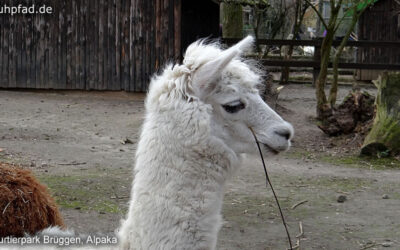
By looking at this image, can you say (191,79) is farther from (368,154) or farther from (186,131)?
(368,154)

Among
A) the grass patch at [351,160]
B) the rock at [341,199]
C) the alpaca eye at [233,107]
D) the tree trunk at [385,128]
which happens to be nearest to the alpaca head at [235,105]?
the alpaca eye at [233,107]

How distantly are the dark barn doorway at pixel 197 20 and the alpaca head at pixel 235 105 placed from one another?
38.9ft

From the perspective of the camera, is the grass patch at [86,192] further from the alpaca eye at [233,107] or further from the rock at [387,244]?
the alpaca eye at [233,107]

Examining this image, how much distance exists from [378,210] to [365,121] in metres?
4.53

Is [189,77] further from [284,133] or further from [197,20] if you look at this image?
[197,20]

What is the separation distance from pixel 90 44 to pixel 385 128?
8216 mm

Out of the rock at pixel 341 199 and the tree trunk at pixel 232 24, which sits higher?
the tree trunk at pixel 232 24

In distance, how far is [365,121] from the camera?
426 inches

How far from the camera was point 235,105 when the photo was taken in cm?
311

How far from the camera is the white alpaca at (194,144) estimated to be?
110 inches

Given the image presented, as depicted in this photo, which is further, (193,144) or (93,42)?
(93,42)

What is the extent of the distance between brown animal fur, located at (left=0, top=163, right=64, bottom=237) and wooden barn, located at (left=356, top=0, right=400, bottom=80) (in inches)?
818

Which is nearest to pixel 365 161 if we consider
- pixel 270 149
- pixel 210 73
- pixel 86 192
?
pixel 86 192

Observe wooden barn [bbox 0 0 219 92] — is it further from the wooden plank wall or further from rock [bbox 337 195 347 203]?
rock [bbox 337 195 347 203]
